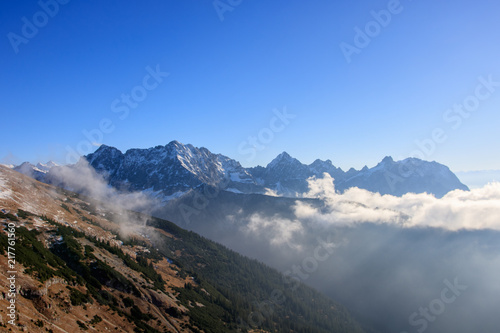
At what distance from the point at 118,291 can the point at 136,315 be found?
443 inches

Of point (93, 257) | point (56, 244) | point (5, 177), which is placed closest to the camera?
point (56, 244)

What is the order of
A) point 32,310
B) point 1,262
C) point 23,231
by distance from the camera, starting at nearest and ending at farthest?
point 32,310
point 1,262
point 23,231

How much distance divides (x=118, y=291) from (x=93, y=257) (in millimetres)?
17088

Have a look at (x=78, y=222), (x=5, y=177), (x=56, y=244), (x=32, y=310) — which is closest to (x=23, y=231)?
(x=56, y=244)

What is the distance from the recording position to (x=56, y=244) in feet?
310

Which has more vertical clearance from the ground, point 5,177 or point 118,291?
point 5,177

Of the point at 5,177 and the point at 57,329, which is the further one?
the point at 5,177

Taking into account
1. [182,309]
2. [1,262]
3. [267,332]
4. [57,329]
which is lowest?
[267,332]

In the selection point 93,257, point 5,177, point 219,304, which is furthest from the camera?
point 219,304

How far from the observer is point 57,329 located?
55250 millimetres

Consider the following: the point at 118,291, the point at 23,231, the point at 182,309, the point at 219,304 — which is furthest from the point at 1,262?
the point at 219,304

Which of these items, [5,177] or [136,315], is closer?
[136,315]

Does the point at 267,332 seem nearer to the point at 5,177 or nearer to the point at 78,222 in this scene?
the point at 78,222

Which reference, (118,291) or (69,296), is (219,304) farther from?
(69,296)
